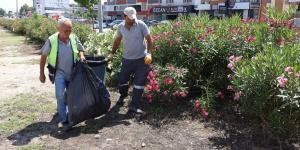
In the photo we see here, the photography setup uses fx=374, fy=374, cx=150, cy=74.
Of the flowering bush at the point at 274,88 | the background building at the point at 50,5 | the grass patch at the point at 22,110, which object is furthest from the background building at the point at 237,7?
the background building at the point at 50,5

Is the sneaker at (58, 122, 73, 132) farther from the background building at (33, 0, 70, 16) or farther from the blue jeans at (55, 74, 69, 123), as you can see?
the background building at (33, 0, 70, 16)

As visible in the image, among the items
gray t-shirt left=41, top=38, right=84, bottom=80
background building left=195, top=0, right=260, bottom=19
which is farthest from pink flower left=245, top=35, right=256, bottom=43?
background building left=195, top=0, right=260, bottom=19

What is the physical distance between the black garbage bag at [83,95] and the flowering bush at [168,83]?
34.9 inches

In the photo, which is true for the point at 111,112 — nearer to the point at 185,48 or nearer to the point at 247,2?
the point at 185,48

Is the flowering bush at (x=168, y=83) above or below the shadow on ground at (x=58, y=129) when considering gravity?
above

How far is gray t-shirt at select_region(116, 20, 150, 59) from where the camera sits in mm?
5781

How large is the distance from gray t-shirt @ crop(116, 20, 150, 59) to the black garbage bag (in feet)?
2.60

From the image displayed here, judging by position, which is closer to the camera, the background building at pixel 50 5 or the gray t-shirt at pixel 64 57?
the gray t-shirt at pixel 64 57

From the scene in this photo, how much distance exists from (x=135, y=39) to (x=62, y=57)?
1.17 metres

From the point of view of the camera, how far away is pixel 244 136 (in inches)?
195

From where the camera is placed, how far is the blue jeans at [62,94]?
211 inches

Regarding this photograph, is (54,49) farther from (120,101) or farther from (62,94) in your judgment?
(120,101)

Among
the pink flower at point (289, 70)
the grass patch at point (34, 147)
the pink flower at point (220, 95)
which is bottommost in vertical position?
the grass patch at point (34, 147)

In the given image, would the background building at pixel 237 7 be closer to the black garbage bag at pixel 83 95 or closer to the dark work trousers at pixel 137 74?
the dark work trousers at pixel 137 74
